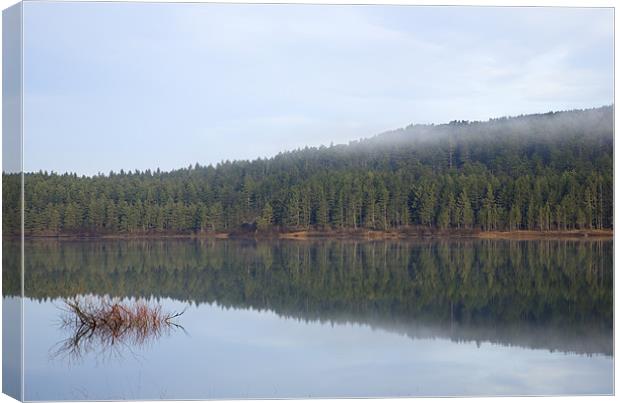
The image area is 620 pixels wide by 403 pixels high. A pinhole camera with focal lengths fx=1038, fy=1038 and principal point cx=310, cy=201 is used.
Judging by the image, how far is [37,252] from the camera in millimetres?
9391

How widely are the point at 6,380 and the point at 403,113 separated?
441 cm

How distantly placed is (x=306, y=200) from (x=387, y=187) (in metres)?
0.85

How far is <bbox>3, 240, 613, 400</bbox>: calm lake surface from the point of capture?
9102 millimetres

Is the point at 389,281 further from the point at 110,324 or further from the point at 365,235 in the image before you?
the point at 110,324

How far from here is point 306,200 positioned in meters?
10.3

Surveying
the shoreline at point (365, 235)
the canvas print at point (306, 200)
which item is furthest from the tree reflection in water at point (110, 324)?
the shoreline at point (365, 235)

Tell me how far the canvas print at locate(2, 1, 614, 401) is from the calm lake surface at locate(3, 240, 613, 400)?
27mm

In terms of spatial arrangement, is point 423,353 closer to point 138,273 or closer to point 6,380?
point 138,273

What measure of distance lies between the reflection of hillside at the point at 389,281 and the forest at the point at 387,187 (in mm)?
227

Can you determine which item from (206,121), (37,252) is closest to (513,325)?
(206,121)

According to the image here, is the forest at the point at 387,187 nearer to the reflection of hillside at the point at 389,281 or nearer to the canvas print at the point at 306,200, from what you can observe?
the canvas print at the point at 306,200

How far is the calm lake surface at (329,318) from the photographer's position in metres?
9.10

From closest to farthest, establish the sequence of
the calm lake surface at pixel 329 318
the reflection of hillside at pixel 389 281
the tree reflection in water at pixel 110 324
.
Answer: the calm lake surface at pixel 329 318
the tree reflection in water at pixel 110 324
the reflection of hillside at pixel 389 281

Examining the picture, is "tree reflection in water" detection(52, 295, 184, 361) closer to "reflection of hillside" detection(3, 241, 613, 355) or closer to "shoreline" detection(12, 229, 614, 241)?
"reflection of hillside" detection(3, 241, 613, 355)
